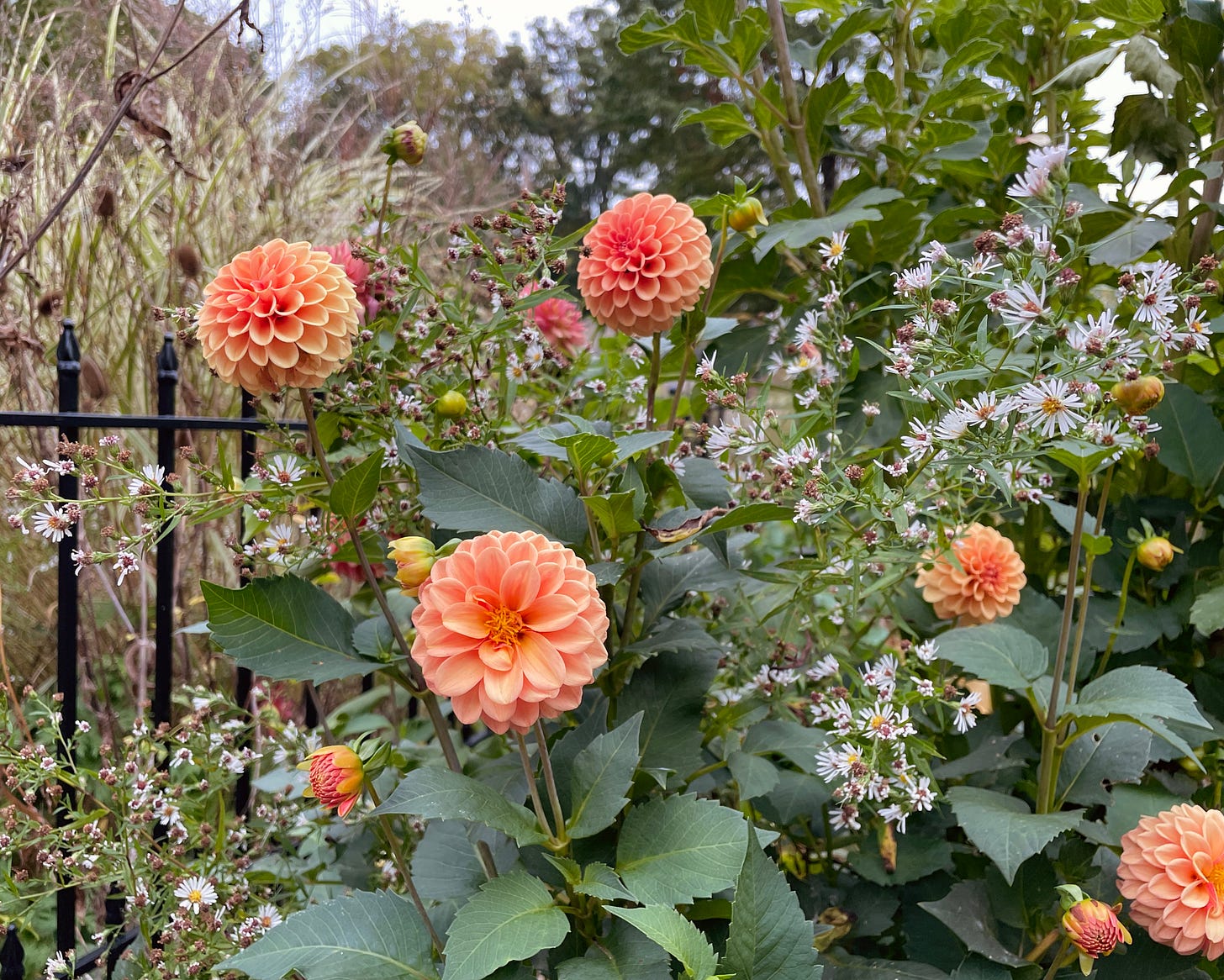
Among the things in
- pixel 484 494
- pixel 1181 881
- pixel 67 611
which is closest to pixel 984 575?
pixel 1181 881

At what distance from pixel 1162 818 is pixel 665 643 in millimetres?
519

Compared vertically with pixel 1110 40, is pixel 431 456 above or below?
below

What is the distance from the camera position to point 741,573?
37.3 inches

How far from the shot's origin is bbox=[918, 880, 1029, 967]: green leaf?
85cm

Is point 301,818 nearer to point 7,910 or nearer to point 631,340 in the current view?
point 7,910

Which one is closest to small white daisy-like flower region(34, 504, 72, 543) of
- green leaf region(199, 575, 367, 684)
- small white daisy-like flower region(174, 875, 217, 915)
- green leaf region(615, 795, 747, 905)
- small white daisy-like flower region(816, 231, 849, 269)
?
green leaf region(199, 575, 367, 684)

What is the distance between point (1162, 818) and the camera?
840 mm

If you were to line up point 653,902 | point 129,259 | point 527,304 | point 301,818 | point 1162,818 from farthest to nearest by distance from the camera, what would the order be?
point 129,259
point 301,818
point 527,304
point 1162,818
point 653,902

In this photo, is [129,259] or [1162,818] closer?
[1162,818]

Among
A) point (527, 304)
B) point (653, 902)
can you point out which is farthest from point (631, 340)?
point (653, 902)

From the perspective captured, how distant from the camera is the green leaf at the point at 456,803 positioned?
0.68 metres

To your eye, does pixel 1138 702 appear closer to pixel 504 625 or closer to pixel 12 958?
pixel 504 625

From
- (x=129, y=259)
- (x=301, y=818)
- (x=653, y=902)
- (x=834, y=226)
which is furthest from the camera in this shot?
(x=129, y=259)

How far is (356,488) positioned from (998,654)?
703 millimetres
